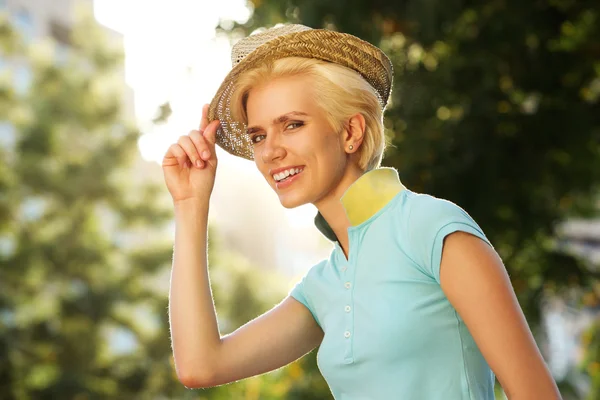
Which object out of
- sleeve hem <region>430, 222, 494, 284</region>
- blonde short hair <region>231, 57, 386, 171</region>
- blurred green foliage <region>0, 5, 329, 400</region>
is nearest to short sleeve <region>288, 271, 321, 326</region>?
blonde short hair <region>231, 57, 386, 171</region>

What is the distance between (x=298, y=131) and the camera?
4.92ft

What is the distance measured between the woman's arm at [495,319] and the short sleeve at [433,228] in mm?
18

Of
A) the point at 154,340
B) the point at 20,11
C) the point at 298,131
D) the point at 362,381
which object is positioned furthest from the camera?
the point at 20,11

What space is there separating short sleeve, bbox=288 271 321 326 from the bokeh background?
0.75ft

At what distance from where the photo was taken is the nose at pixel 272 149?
4.94ft

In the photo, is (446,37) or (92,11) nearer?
(446,37)

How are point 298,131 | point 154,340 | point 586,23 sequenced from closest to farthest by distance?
point 298,131
point 586,23
point 154,340

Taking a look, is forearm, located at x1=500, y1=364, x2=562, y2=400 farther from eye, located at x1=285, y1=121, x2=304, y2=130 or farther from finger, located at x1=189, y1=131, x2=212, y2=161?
finger, located at x1=189, y1=131, x2=212, y2=161

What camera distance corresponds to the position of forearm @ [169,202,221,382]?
60.4 inches

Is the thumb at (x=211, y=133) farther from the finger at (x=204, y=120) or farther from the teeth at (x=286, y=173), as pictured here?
the teeth at (x=286, y=173)

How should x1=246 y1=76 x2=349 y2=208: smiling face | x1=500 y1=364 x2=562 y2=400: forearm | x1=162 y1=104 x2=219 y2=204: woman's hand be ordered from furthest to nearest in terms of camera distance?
x1=162 y1=104 x2=219 y2=204: woman's hand → x1=246 y1=76 x2=349 y2=208: smiling face → x1=500 y1=364 x2=562 y2=400: forearm

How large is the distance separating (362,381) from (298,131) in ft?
1.48

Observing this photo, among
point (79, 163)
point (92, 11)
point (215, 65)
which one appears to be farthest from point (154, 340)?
point (215, 65)

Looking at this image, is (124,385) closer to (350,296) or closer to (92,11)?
(92,11)
